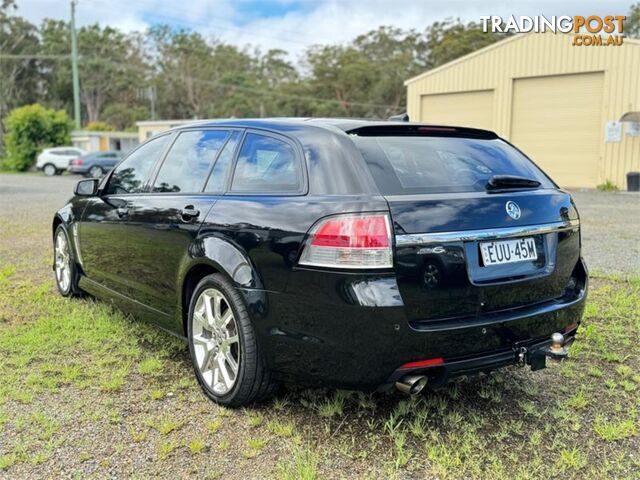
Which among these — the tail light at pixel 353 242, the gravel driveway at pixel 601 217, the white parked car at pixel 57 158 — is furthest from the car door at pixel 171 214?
the white parked car at pixel 57 158

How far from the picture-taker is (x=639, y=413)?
3.23 metres

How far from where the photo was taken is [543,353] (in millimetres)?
2938

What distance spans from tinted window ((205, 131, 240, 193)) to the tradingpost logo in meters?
18.2

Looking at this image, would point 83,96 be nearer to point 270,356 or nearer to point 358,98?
point 358,98

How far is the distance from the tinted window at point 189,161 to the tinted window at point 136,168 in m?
0.22

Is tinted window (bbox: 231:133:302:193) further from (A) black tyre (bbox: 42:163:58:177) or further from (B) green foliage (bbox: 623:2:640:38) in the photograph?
(B) green foliage (bbox: 623:2:640:38)

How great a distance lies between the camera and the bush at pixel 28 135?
3438 centimetres

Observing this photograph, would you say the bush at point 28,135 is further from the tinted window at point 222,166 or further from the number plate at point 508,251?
the number plate at point 508,251

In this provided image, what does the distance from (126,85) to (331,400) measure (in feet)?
217

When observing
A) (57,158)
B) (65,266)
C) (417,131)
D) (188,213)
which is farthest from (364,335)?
(57,158)

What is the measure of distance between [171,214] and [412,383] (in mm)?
1818

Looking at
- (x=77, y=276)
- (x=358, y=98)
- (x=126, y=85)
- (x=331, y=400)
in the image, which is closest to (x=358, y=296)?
(x=331, y=400)

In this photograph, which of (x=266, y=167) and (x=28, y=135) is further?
(x=28, y=135)

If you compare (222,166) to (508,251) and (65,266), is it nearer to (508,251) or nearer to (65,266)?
(508,251)
